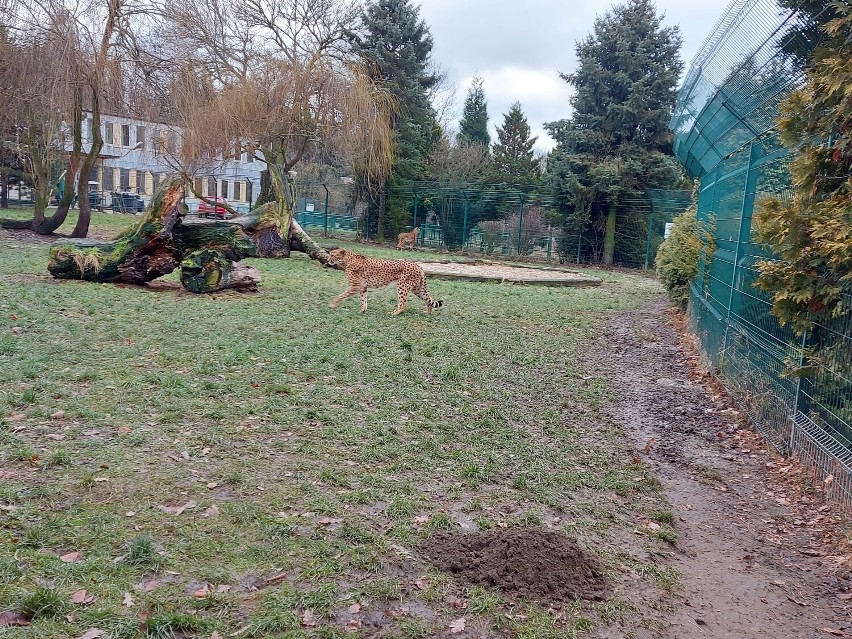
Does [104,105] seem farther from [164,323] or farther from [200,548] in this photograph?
[200,548]

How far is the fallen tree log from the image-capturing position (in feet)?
36.4

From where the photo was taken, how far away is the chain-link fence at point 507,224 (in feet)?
78.5

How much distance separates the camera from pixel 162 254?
11516 millimetres

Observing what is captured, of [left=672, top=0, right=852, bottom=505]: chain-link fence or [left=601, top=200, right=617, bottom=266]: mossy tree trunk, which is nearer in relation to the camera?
[left=672, top=0, right=852, bottom=505]: chain-link fence

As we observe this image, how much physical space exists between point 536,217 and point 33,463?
23.4m

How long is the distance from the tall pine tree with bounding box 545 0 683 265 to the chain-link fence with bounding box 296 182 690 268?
432mm

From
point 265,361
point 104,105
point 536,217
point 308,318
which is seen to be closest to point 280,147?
point 104,105

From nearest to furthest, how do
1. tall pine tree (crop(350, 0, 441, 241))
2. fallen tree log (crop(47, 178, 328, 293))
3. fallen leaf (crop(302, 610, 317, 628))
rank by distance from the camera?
fallen leaf (crop(302, 610, 317, 628))
fallen tree log (crop(47, 178, 328, 293))
tall pine tree (crop(350, 0, 441, 241))

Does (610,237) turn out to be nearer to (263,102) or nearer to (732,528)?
(263,102)

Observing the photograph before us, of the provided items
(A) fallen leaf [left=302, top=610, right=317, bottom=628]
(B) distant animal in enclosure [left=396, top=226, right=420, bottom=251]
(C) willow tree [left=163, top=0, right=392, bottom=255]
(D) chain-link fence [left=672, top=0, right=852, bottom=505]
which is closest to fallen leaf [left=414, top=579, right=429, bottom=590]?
(A) fallen leaf [left=302, top=610, right=317, bottom=628]

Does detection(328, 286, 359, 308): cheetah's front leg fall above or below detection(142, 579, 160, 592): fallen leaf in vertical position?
above

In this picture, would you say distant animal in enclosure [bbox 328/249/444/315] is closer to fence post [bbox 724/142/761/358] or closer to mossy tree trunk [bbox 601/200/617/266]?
fence post [bbox 724/142/761/358]

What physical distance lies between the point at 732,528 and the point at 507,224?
909 inches

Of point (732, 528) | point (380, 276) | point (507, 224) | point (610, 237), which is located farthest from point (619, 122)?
point (732, 528)
